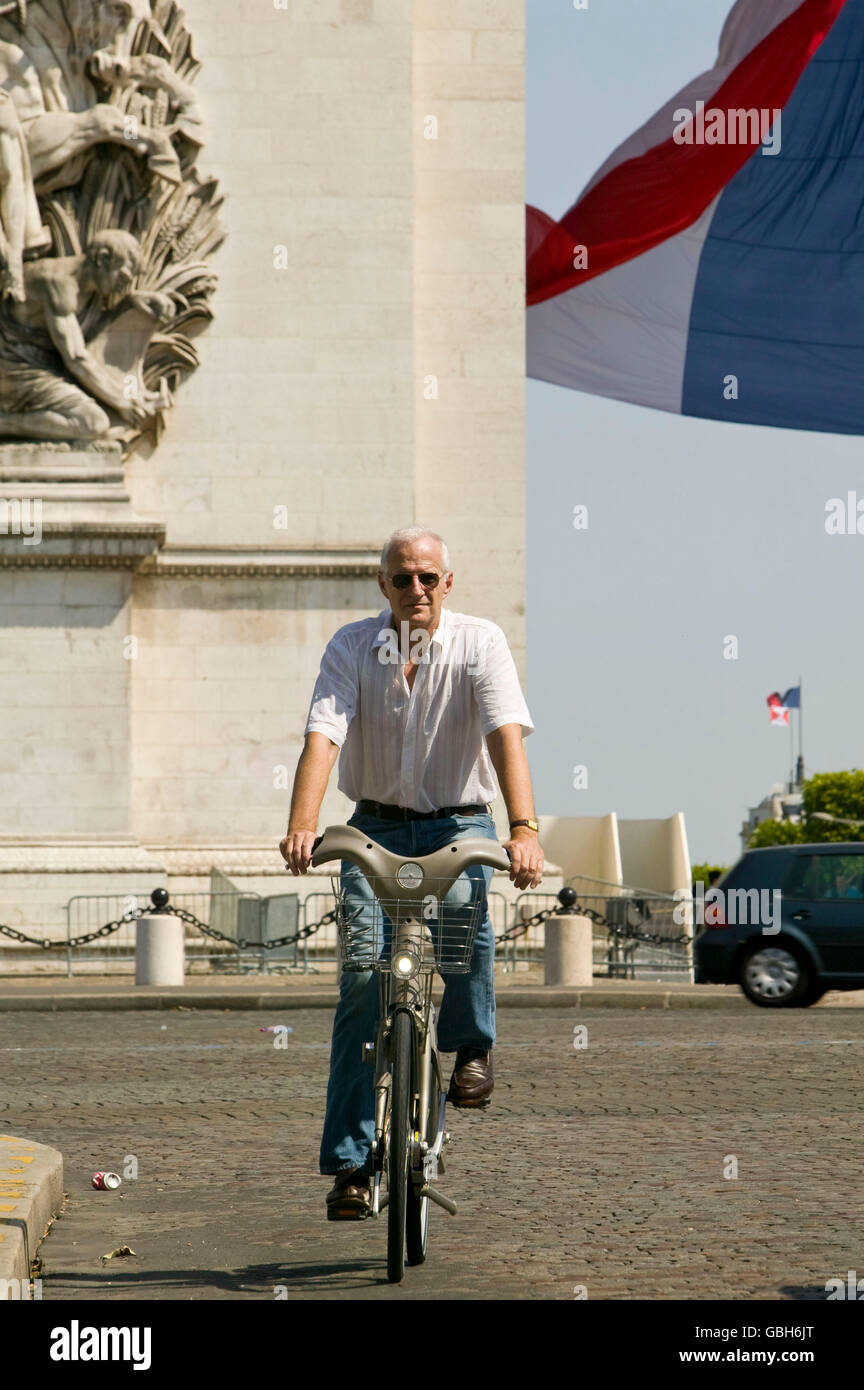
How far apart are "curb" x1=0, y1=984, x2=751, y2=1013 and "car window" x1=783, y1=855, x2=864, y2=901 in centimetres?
122

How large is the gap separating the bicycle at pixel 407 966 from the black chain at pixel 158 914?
15777 mm

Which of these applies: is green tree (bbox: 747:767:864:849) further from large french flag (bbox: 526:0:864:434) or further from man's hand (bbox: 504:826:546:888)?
man's hand (bbox: 504:826:546:888)

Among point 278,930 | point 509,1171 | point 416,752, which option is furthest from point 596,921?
point 416,752

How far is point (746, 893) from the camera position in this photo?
62.7ft

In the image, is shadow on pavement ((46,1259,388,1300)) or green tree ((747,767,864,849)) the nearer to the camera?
shadow on pavement ((46,1259,388,1300))

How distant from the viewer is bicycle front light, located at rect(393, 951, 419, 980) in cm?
573

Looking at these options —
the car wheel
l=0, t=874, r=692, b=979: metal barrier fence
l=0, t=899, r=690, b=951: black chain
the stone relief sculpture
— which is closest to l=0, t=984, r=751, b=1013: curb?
the car wheel

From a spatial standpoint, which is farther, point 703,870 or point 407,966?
point 703,870

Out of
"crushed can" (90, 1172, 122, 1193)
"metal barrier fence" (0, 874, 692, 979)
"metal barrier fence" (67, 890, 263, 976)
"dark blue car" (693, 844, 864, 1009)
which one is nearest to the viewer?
"crushed can" (90, 1172, 122, 1193)

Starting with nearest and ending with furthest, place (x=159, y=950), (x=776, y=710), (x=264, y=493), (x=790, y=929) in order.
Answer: (x=790, y=929) < (x=159, y=950) < (x=264, y=493) < (x=776, y=710)

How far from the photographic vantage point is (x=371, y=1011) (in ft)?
19.8

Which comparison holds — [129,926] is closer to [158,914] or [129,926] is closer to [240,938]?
[158,914]

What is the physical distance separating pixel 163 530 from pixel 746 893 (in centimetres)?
855

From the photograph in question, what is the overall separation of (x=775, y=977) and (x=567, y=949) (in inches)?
111
